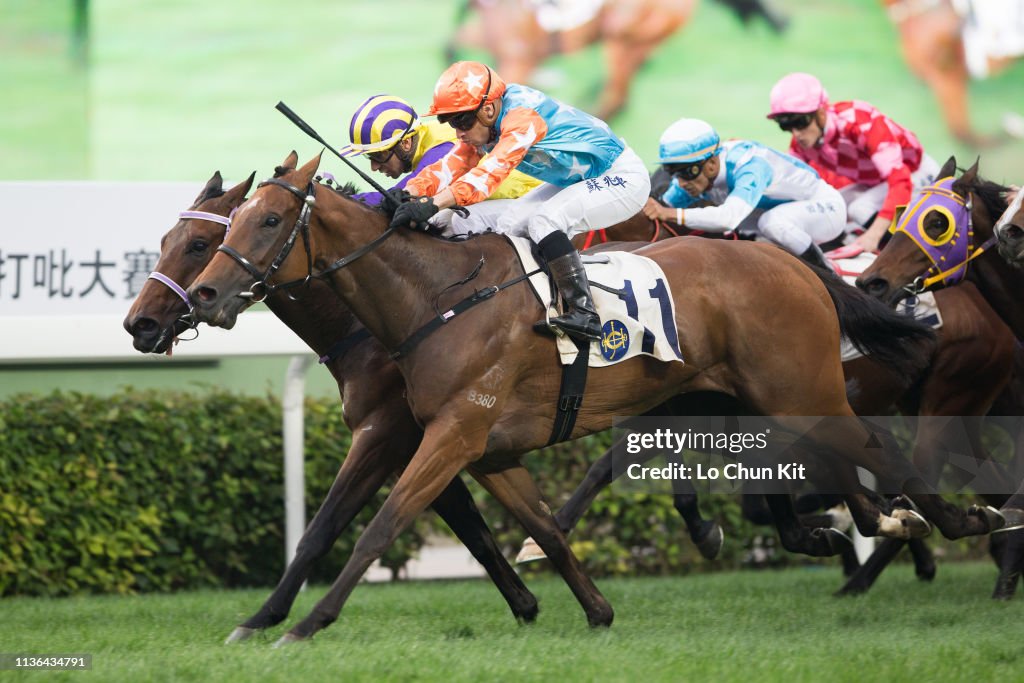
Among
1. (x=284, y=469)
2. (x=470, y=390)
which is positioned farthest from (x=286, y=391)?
(x=470, y=390)

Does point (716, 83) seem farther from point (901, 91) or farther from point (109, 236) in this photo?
point (109, 236)

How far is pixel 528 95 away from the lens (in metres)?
4.78

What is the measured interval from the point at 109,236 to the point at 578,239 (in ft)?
7.47

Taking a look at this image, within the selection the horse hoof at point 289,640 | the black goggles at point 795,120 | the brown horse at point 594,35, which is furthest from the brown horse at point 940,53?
the horse hoof at point 289,640

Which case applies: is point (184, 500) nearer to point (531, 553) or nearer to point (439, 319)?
point (531, 553)

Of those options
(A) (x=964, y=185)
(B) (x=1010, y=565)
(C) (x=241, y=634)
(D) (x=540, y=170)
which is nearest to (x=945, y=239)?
(A) (x=964, y=185)

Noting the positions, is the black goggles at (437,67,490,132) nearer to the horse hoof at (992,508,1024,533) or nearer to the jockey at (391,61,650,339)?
the jockey at (391,61,650,339)

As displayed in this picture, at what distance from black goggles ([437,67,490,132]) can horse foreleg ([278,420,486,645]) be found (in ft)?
3.50

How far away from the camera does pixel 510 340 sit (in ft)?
14.9

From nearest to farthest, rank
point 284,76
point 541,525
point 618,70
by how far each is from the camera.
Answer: point 541,525 < point 284,76 < point 618,70

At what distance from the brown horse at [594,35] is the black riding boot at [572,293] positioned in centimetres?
685

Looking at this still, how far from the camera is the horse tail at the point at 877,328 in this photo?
5.12 meters

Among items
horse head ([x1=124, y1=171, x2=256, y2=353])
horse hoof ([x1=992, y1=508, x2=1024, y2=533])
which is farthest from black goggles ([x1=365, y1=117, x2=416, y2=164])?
horse hoof ([x1=992, y1=508, x2=1024, y2=533])

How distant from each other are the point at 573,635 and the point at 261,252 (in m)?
1.69
